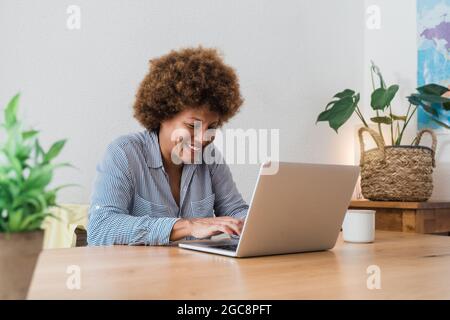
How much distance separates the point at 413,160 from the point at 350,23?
1140 mm

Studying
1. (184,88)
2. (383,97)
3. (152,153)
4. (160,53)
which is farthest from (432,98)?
(152,153)

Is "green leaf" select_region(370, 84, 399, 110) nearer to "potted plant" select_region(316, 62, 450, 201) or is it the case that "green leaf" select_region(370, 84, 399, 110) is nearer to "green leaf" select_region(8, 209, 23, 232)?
"potted plant" select_region(316, 62, 450, 201)

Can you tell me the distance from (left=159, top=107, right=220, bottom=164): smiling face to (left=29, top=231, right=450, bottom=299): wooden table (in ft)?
1.70

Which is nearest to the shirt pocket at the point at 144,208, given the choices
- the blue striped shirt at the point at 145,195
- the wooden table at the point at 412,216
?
the blue striped shirt at the point at 145,195

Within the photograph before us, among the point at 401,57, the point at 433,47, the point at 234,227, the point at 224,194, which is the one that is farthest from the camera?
the point at 401,57

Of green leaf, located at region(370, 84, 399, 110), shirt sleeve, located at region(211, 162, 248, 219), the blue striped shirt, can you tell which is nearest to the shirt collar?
the blue striped shirt

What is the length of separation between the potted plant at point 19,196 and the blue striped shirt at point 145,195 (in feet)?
2.78

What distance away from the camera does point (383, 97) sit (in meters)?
2.94

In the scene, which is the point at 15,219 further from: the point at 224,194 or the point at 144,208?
the point at 224,194

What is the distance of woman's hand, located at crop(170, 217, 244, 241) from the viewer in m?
1.38

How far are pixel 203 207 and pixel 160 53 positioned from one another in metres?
1.05

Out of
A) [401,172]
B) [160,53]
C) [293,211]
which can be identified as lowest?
[401,172]

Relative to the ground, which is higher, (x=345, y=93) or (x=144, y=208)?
(x=345, y=93)
